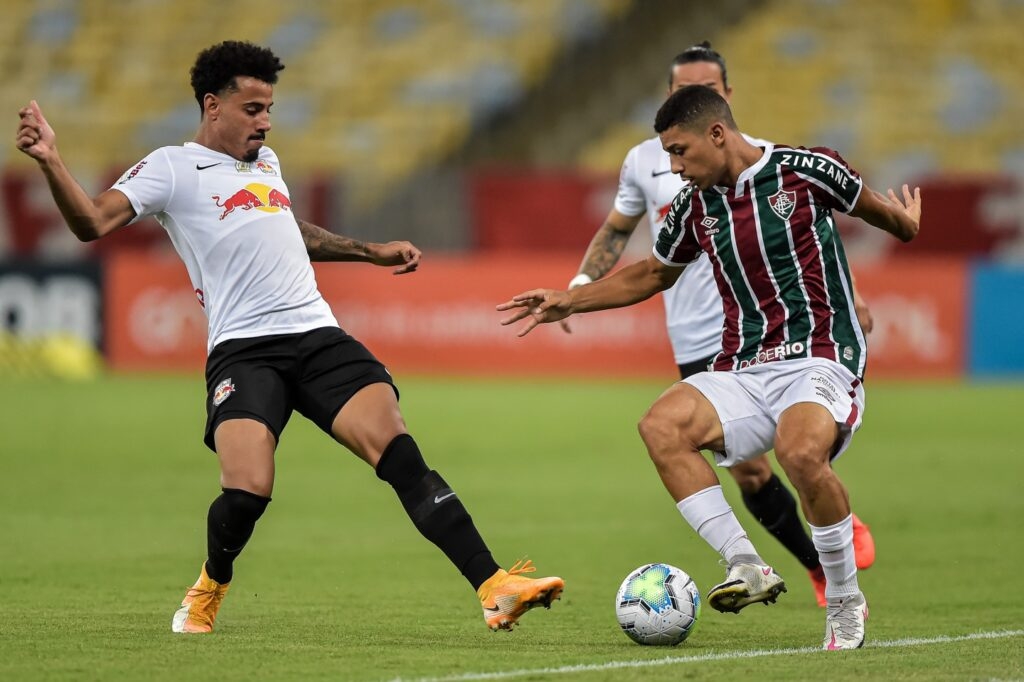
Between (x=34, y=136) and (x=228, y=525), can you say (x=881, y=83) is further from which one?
(x=34, y=136)

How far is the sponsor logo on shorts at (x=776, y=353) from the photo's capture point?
627 cm

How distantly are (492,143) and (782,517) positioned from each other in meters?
17.7

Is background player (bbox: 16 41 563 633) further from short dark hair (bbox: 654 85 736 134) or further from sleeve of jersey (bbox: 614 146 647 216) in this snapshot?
sleeve of jersey (bbox: 614 146 647 216)

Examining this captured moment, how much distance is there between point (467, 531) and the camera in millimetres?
6293

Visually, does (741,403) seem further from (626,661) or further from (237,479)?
(237,479)

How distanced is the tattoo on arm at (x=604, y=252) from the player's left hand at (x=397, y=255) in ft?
4.36

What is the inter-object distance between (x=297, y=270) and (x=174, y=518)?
13.0 feet

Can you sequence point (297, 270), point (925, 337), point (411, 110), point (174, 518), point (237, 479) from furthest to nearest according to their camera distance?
point (411, 110), point (925, 337), point (174, 518), point (297, 270), point (237, 479)

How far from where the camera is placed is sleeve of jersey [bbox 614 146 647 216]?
8273mm

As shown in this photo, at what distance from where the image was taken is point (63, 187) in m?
5.86

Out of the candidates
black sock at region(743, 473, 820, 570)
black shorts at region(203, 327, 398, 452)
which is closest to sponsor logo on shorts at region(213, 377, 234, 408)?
black shorts at region(203, 327, 398, 452)

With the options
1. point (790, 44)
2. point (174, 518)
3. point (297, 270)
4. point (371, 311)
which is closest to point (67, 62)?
point (371, 311)

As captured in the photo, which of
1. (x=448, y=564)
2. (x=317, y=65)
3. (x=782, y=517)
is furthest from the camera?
(x=317, y=65)

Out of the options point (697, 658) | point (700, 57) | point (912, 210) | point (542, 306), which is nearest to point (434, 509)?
point (542, 306)
